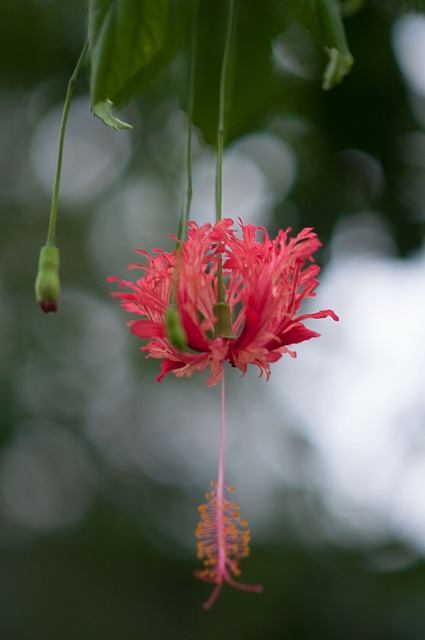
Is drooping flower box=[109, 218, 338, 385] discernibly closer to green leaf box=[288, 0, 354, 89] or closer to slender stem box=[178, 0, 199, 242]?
slender stem box=[178, 0, 199, 242]

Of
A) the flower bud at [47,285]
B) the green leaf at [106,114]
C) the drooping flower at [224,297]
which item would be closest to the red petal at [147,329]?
the drooping flower at [224,297]

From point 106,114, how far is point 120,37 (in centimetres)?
10

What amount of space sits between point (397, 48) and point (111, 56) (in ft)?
3.35

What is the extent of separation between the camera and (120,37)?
1.12 metres

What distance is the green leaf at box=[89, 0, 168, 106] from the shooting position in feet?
3.62

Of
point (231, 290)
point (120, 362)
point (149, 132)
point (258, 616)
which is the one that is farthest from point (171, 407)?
point (231, 290)

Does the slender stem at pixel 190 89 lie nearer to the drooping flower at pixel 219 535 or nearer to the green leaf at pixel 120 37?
the green leaf at pixel 120 37

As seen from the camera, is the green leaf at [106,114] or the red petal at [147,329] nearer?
the green leaf at [106,114]

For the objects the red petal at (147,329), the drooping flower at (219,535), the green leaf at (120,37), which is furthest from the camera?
the drooping flower at (219,535)

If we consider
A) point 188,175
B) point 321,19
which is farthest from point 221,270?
point 321,19

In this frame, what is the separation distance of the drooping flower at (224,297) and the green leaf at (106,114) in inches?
7.4

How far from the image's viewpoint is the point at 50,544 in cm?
1137

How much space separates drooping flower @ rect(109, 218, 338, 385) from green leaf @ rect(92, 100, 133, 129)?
0.19 meters

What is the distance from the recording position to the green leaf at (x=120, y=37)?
3.62ft
